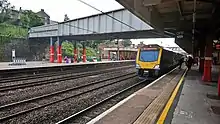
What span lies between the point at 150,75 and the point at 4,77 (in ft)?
37.9

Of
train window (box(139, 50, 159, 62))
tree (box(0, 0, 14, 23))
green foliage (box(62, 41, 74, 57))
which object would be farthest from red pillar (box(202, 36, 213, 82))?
tree (box(0, 0, 14, 23))

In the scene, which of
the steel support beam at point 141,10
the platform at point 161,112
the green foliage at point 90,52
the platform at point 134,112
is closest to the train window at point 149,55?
the steel support beam at point 141,10

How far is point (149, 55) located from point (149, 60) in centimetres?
42

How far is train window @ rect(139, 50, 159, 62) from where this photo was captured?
621 inches

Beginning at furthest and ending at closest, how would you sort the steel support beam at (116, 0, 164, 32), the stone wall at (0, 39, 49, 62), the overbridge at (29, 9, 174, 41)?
the stone wall at (0, 39, 49, 62) → the overbridge at (29, 9, 174, 41) → the steel support beam at (116, 0, 164, 32)

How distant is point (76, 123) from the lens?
6418mm

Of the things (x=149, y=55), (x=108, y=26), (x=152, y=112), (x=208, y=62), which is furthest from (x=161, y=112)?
(x=108, y=26)

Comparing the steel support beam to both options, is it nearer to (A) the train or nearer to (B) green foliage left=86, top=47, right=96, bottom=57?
(A) the train

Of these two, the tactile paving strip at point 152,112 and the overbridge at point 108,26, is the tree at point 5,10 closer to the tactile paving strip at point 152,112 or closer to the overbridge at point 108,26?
the overbridge at point 108,26

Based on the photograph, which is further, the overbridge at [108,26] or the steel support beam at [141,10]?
the overbridge at [108,26]

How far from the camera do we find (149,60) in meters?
15.9

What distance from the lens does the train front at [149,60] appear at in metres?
15.6

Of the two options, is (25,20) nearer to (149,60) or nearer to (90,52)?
(90,52)

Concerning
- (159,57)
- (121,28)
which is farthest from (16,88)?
(121,28)
